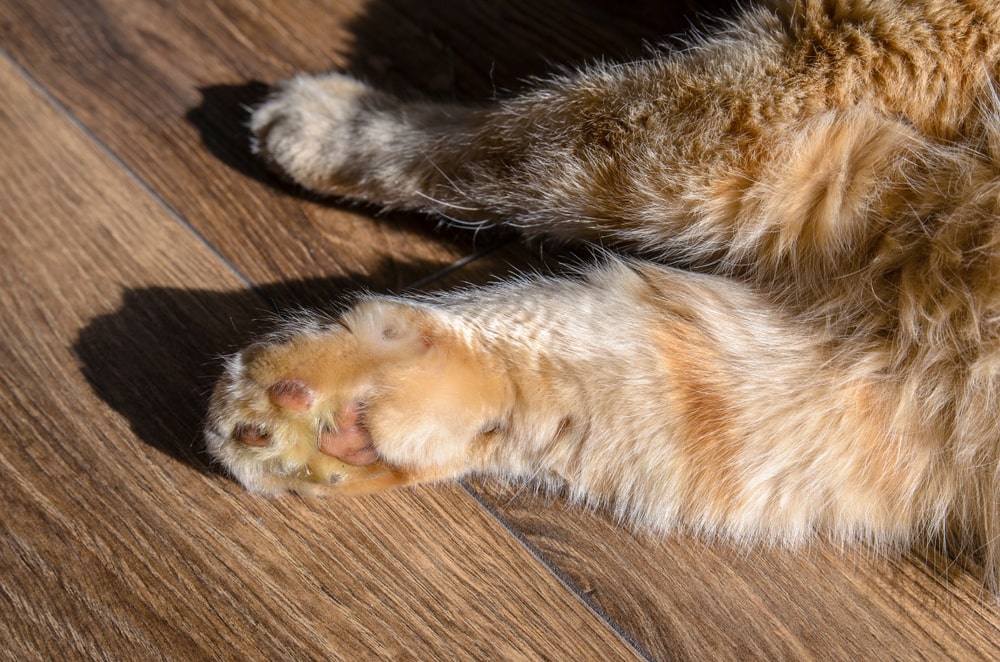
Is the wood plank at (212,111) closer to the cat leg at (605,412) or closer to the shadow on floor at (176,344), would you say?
the shadow on floor at (176,344)

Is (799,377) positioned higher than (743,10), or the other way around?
(743,10)

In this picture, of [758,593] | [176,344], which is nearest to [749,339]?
[758,593]

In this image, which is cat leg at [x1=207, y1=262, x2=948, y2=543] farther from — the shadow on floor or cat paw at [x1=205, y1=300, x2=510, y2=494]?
the shadow on floor

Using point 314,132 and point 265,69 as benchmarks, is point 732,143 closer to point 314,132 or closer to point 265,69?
point 314,132

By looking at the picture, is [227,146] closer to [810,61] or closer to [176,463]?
[176,463]

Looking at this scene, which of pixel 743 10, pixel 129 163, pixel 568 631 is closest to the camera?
pixel 568 631

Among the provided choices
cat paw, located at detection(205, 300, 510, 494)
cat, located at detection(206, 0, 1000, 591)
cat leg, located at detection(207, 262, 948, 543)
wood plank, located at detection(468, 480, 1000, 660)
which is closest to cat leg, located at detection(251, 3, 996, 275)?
cat, located at detection(206, 0, 1000, 591)

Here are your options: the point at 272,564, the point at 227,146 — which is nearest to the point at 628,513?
the point at 272,564
